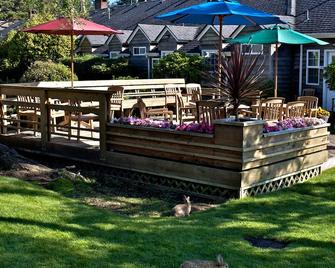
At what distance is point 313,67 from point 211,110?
11.9 m

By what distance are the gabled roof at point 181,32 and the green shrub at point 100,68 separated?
2.25m

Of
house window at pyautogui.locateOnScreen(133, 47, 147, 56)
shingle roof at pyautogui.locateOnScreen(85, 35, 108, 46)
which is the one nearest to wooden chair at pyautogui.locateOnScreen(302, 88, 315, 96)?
house window at pyautogui.locateOnScreen(133, 47, 147, 56)

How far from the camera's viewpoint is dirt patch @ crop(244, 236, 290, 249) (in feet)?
18.3

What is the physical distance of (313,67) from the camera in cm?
1930

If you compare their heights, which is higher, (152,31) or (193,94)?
(152,31)

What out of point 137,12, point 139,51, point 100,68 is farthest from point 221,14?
point 137,12

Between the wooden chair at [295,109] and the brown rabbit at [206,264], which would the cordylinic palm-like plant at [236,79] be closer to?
the wooden chair at [295,109]

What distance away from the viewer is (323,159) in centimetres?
925

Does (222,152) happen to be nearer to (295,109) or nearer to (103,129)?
(103,129)

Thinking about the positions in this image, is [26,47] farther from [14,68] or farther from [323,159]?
[323,159]

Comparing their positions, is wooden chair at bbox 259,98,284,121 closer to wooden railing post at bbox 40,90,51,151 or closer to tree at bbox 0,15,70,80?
wooden railing post at bbox 40,90,51,151

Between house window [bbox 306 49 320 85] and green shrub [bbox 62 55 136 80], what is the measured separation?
10.3 metres

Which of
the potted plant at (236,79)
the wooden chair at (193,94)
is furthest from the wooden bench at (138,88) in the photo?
the potted plant at (236,79)

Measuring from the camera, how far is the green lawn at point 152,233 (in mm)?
4953
